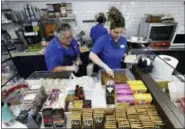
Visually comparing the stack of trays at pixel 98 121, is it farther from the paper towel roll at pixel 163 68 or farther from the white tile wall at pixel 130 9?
the white tile wall at pixel 130 9

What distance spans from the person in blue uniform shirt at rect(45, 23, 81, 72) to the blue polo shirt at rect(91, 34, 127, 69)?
1.07ft

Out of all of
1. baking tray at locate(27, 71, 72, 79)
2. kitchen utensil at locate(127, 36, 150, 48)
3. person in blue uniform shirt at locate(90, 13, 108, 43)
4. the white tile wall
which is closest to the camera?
baking tray at locate(27, 71, 72, 79)

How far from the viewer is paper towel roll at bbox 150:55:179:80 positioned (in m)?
1.58

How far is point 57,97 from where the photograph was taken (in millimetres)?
1320

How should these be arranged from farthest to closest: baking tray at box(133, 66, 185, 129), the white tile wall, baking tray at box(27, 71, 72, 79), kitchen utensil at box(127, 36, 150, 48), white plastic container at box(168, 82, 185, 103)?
the white tile wall < kitchen utensil at box(127, 36, 150, 48) < baking tray at box(27, 71, 72, 79) < white plastic container at box(168, 82, 185, 103) < baking tray at box(133, 66, 185, 129)

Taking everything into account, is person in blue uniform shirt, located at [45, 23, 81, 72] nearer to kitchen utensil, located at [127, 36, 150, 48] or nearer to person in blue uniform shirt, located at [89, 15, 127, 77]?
person in blue uniform shirt, located at [89, 15, 127, 77]

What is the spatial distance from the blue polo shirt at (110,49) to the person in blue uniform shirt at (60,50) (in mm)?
326

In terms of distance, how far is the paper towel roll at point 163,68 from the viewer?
1.58m

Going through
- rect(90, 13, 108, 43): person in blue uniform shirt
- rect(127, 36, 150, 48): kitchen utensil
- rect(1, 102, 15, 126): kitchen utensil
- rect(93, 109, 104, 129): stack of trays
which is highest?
rect(1, 102, 15, 126): kitchen utensil

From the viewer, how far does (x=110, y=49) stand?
195 centimetres

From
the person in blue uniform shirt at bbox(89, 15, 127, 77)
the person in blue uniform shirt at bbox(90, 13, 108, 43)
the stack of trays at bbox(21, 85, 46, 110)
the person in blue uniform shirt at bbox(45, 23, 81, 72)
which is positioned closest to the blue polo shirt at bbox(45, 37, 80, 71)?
the person in blue uniform shirt at bbox(45, 23, 81, 72)

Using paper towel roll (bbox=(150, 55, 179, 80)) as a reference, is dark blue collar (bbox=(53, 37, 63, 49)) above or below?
above

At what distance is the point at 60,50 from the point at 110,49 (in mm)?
574

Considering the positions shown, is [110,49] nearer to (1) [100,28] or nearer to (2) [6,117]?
(2) [6,117]
